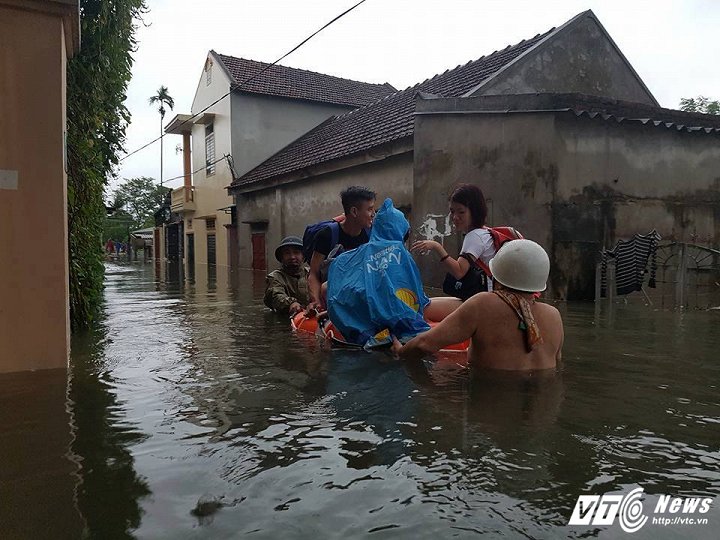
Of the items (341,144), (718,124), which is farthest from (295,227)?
(718,124)

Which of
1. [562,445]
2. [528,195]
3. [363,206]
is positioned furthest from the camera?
[528,195]

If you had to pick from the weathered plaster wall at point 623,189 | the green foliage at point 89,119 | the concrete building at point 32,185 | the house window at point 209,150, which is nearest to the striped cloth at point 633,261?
the weathered plaster wall at point 623,189

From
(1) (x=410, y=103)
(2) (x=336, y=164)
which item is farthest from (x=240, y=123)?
(1) (x=410, y=103)

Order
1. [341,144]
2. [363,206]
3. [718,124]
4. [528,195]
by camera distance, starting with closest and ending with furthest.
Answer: [363,206]
[528,195]
[718,124]
[341,144]

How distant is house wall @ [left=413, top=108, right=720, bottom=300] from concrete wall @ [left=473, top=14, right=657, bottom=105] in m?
1.97

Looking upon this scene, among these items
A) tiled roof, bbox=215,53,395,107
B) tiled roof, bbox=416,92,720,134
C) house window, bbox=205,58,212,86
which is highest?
house window, bbox=205,58,212,86

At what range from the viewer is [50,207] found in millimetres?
4102

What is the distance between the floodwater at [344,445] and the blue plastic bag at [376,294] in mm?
281

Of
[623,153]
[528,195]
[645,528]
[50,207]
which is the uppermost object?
[623,153]

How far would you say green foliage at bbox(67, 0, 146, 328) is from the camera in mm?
5844

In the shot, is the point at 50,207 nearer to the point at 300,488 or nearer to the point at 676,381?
the point at 300,488

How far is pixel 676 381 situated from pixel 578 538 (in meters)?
2.56

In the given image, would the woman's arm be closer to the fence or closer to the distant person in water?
the distant person in water

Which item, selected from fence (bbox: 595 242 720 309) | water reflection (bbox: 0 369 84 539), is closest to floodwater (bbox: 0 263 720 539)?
water reflection (bbox: 0 369 84 539)
